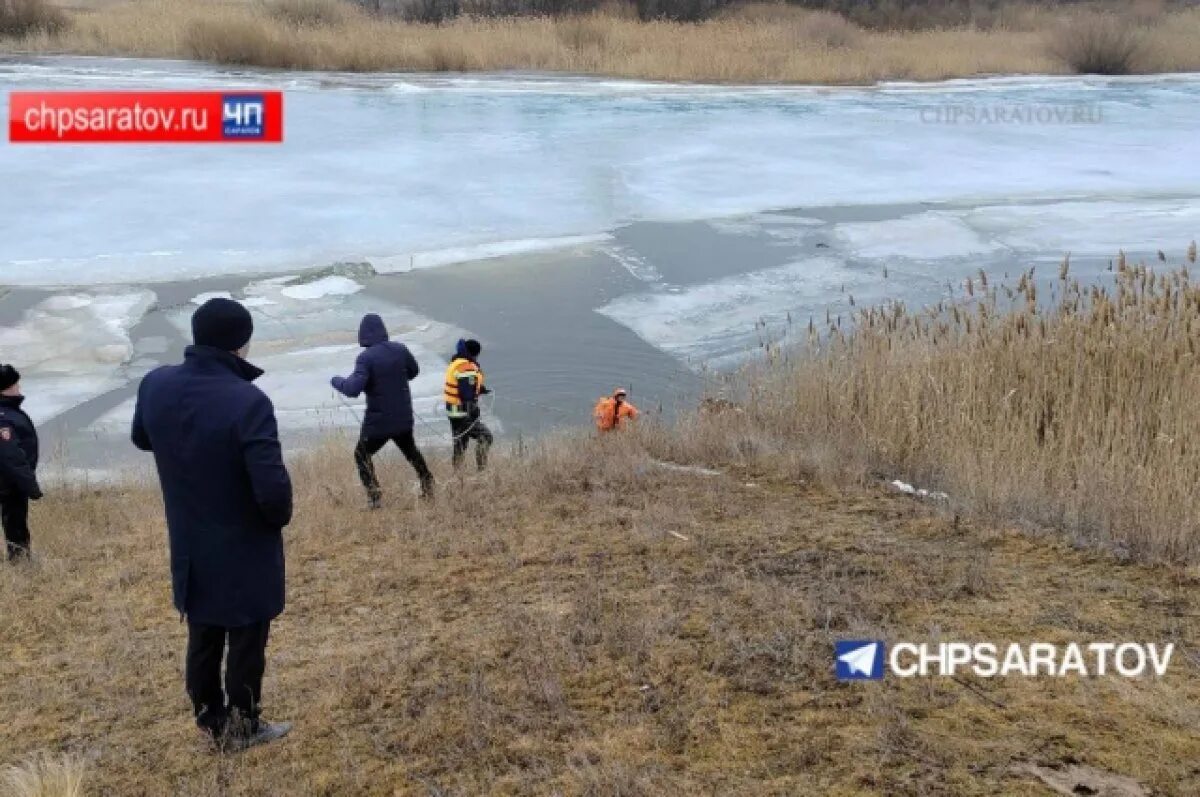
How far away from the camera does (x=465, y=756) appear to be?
13.3 feet

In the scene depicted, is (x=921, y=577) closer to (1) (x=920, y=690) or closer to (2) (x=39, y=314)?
(1) (x=920, y=690)

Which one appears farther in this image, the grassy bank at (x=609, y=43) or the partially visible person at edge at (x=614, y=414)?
the grassy bank at (x=609, y=43)

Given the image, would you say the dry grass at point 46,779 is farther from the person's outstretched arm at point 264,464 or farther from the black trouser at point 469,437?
the black trouser at point 469,437

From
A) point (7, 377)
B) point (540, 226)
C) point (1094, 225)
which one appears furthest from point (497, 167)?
point (7, 377)

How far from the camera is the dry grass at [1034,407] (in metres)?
6.36

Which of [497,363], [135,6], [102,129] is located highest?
[135,6]

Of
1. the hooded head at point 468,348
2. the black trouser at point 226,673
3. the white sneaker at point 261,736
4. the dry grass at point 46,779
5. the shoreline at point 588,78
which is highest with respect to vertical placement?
the shoreline at point 588,78

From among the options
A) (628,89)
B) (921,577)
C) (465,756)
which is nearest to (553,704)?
(465,756)

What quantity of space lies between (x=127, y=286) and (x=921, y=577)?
10296 millimetres

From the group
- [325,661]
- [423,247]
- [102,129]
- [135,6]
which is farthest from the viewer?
[135,6]

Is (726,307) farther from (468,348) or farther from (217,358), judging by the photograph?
(217,358)

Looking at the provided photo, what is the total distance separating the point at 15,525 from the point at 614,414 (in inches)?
156

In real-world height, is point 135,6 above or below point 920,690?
above

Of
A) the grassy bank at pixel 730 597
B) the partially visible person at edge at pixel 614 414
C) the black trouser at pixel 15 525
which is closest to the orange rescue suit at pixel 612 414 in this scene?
the partially visible person at edge at pixel 614 414
